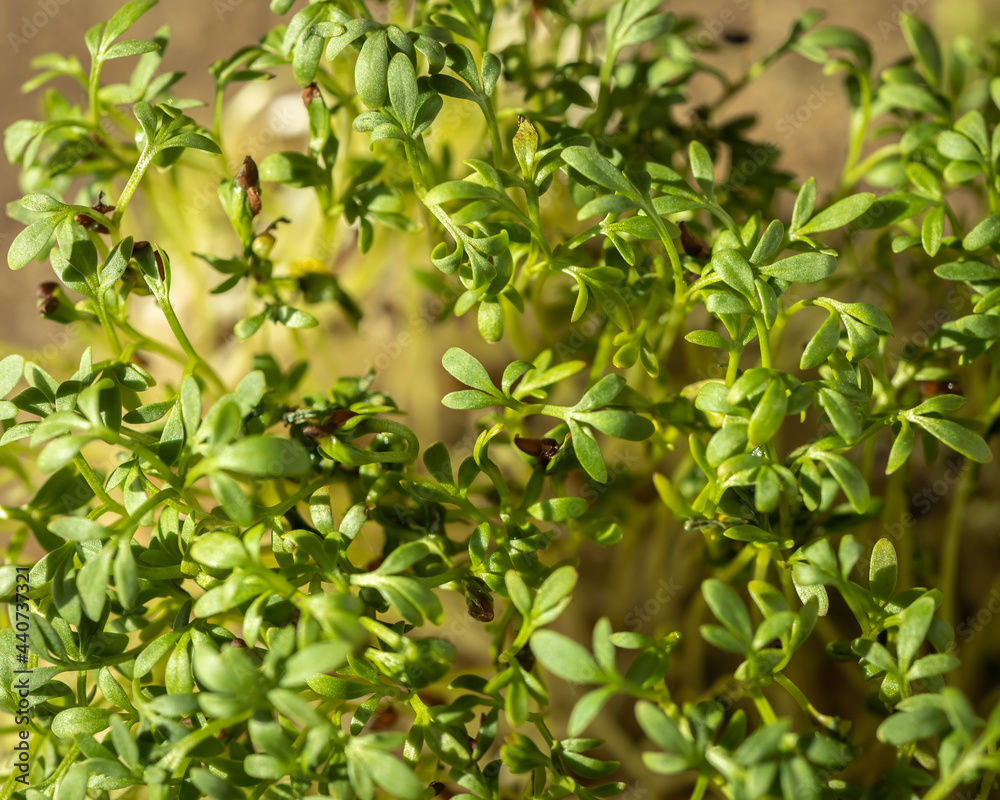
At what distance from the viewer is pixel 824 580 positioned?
0.58 metres

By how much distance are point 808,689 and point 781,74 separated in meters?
1.16

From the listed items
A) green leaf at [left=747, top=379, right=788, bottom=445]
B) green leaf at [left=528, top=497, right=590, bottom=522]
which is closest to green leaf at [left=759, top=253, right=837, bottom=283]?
green leaf at [left=747, top=379, right=788, bottom=445]

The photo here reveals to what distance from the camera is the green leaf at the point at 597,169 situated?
62 cm

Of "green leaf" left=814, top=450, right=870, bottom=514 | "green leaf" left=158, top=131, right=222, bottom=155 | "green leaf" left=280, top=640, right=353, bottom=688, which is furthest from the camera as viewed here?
"green leaf" left=158, top=131, right=222, bottom=155

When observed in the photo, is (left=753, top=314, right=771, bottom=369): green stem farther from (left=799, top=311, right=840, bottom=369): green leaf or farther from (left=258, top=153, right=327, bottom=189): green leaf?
(left=258, top=153, right=327, bottom=189): green leaf

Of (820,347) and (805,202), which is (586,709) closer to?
(820,347)

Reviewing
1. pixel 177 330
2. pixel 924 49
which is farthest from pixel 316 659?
pixel 924 49

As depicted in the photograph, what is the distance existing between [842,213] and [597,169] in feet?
0.70

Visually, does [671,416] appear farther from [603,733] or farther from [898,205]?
[603,733]

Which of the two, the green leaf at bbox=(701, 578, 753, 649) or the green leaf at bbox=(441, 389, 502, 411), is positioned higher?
the green leaf at bbox=(441, 389, 502, 411)

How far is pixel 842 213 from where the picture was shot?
67cm

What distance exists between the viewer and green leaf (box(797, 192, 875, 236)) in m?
0.66

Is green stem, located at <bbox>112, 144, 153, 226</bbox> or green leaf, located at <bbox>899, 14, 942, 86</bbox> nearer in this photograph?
green stem, located at <bbox>112, 144, 153, 226</bbox>

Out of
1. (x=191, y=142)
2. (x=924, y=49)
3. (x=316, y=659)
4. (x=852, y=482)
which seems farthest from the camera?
(x=924, y=49)
